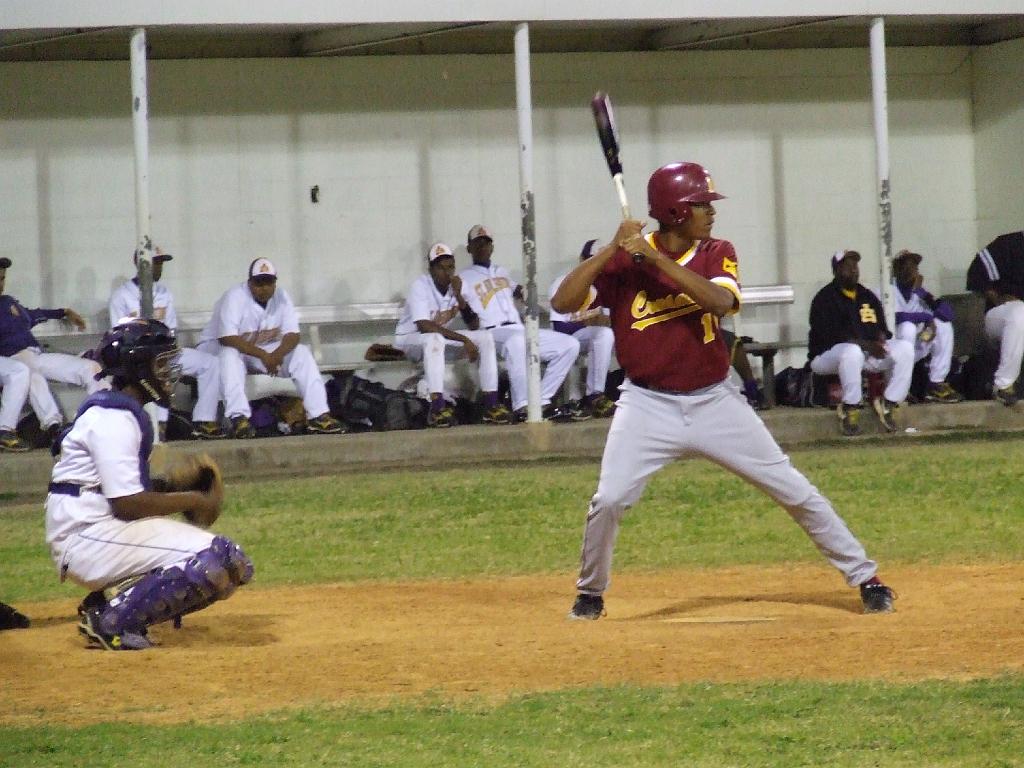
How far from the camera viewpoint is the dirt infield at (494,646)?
582 cm

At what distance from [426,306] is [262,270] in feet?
4.75

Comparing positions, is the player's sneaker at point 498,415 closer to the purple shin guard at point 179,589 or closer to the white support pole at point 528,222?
the white support pole at point 528,222

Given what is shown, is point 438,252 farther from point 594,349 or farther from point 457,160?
point 594,349

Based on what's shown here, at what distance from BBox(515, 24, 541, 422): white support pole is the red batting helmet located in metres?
7.08

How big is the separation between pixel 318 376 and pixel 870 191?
6.13 metres

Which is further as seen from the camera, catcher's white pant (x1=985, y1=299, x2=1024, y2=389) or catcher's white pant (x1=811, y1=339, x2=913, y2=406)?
catcher's white pant (x1=985, y1=299, x2=1024, y2=389)

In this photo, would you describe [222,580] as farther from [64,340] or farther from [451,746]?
[64,340]

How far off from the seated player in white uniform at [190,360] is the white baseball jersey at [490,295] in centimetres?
233

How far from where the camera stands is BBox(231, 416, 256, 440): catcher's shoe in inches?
535

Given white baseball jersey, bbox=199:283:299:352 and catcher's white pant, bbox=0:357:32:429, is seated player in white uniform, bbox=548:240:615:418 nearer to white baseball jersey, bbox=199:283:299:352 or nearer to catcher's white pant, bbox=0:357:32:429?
white baseball jersey, bbox=199:283:299:352

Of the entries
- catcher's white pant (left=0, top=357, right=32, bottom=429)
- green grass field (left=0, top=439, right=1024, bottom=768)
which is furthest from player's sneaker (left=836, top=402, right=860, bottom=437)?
catcher's white pant (left=0, top=357, right=32, bottom=429)

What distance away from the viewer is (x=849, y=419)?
14336 millimetres

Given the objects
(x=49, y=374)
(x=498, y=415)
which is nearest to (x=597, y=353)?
(x=498, y=415)

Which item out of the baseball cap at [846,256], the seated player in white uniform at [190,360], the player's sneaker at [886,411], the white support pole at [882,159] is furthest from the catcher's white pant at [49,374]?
the white support pole at [882,159]
